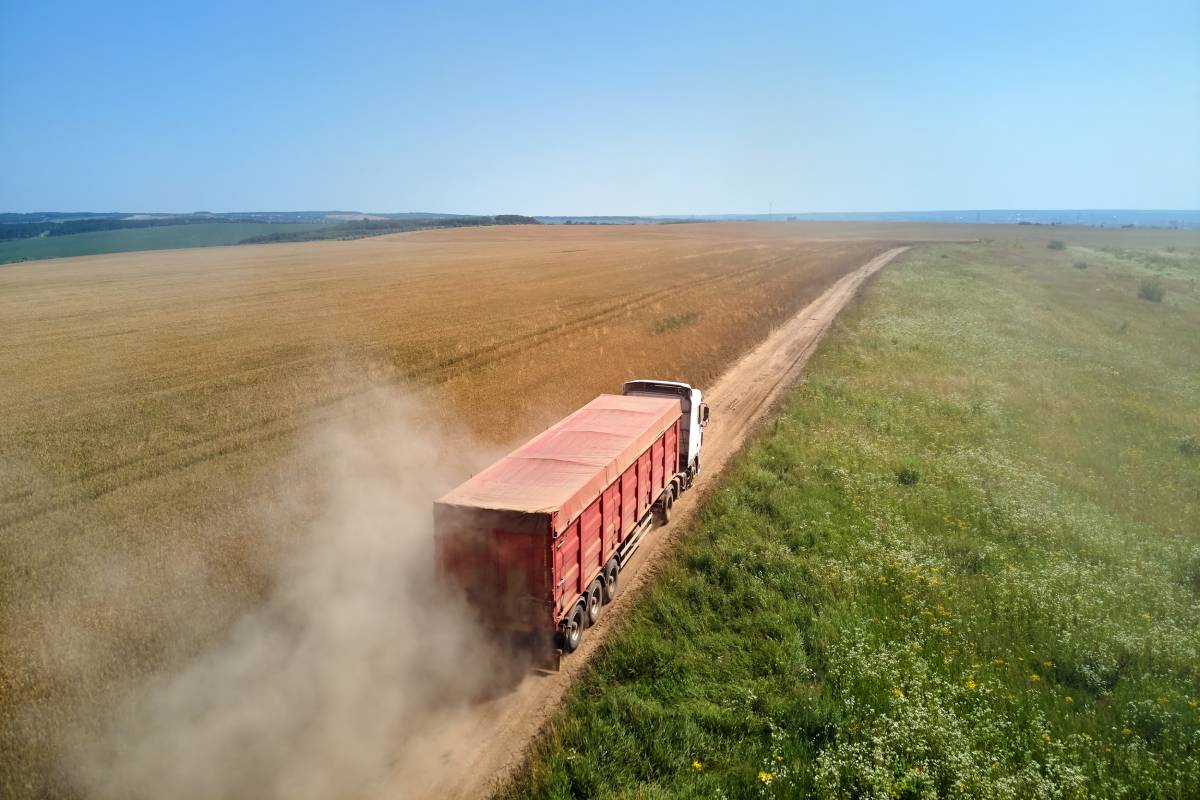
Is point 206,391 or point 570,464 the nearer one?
point 570,464

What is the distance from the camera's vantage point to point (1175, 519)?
1465 cm

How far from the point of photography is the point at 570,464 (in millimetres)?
11172

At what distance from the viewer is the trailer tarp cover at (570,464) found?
9.72 meters

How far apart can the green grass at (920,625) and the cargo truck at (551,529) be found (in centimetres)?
99

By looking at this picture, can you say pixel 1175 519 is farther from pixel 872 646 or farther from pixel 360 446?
pixel 360 446

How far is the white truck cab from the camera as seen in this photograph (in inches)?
657

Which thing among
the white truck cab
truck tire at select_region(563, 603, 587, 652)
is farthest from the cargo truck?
the white truck cab

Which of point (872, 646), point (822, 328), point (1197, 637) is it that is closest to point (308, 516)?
point (872, 646)

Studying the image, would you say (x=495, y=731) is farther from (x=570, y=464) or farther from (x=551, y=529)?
(x=570, y=464)

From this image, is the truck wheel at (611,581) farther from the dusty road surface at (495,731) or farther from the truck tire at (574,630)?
the truck tire at (574,630)

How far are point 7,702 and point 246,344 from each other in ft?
77.4

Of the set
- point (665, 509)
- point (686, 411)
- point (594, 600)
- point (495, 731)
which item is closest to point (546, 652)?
point (594, 600)

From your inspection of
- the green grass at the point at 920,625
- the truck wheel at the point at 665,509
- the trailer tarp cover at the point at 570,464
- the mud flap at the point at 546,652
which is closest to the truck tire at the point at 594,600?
the green grass at the point at 920,625

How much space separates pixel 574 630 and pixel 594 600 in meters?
0.96
